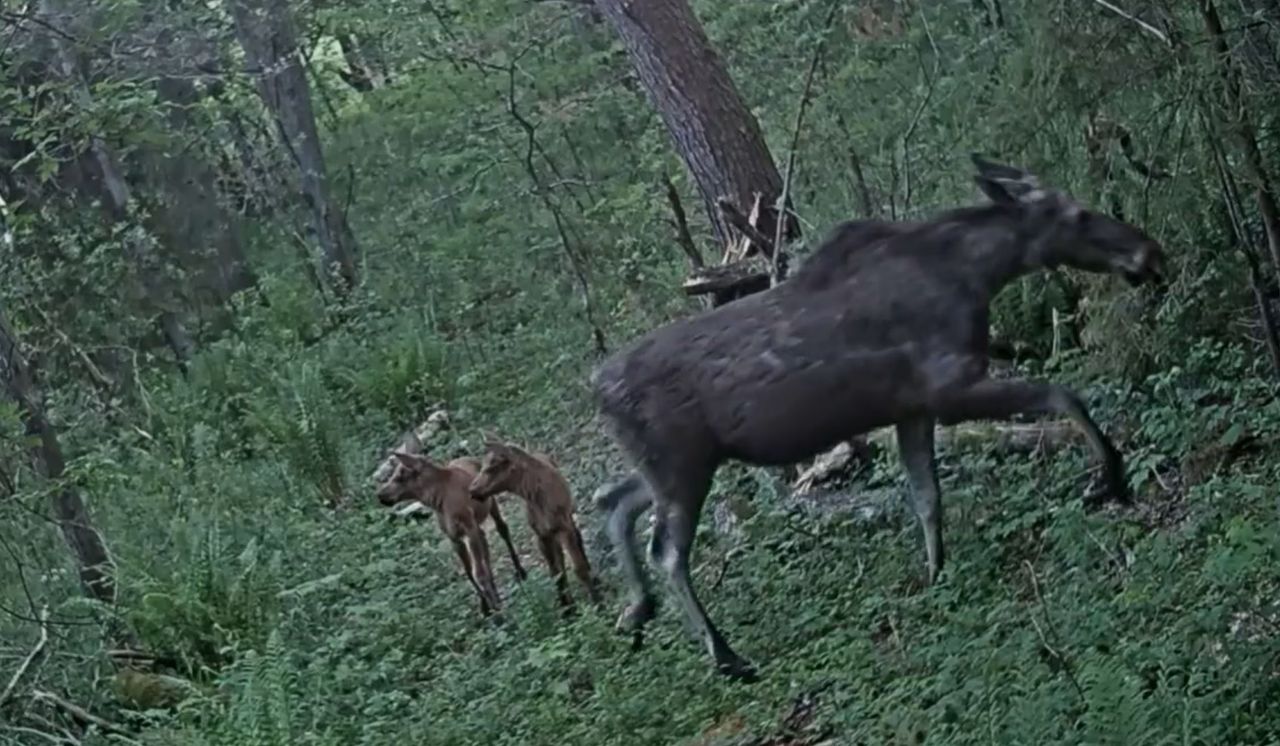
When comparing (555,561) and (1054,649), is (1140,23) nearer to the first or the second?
(1054,649)

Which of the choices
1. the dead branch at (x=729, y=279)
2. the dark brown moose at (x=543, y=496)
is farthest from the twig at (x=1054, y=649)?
the dead branch at (x=729, y=279)

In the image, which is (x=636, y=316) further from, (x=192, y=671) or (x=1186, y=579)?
(x=1186, y=579)

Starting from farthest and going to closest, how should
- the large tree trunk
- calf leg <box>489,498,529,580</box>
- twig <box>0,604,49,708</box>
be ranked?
the large tree trunk, calf leg <box>489,498,529,580</box>, twig <box>0,604,49,708</box>

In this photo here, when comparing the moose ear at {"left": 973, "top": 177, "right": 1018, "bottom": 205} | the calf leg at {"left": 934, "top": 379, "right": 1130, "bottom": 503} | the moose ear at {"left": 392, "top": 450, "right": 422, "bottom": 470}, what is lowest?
the moose ear at {"left": 392, "top": 450, "right": 422, "bottom": 470}

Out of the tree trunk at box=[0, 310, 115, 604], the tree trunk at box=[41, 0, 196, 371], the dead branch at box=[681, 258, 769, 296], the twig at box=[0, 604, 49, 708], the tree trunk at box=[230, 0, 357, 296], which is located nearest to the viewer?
the twig at box=[0, 604, 49, 708]

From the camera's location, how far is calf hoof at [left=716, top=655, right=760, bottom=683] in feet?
26.2

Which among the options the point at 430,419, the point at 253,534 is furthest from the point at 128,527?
the point at 430,419

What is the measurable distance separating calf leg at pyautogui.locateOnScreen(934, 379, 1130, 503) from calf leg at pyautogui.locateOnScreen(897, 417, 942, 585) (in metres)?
0.67

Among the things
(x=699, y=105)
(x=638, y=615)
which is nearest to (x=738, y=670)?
(x=638, y=615)

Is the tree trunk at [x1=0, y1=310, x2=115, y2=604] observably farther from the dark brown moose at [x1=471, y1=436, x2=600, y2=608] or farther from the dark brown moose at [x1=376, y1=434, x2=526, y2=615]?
the dark brown moose at [x1=471, y1=436, x2=600, y2=608]

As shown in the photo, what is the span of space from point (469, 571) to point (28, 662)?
7.85 feet

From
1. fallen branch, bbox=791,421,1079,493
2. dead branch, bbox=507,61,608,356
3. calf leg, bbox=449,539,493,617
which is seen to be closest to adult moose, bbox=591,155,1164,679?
fallen branch, bbox=791,421,1079,493

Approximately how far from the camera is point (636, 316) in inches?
577

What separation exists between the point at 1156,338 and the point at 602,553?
3.36 metres
